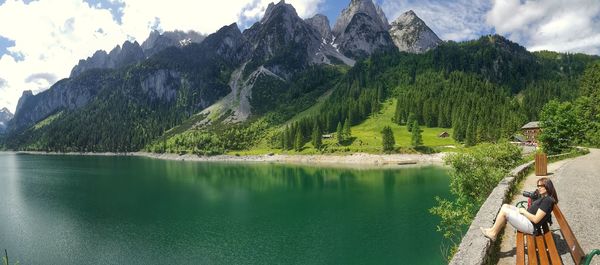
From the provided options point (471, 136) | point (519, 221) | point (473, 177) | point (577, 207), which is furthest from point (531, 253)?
point (471, 136)

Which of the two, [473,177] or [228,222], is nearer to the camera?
[473,177]

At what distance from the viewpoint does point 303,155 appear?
181875 mm

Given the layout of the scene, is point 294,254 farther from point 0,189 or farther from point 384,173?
point 0,189

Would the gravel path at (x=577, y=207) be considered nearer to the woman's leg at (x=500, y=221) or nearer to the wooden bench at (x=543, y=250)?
the woman's leg at (x=500, y=221)

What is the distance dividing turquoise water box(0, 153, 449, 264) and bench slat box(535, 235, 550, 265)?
30161mm

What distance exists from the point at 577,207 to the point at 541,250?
12340 mm

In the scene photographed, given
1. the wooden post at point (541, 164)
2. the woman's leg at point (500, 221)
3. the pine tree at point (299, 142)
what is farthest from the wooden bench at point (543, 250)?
the pine tree at point (299, 142)

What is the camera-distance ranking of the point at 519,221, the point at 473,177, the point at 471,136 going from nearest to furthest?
1. the point at 519,221
2. the point at 473,177
3. the point at 471,136

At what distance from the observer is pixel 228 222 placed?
6288 cm

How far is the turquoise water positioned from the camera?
4544cm

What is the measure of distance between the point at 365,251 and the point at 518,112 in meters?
179

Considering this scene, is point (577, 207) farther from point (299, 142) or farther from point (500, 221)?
point (299, 142)

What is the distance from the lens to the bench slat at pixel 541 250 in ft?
35.0

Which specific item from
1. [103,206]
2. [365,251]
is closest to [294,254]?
[365,251]
